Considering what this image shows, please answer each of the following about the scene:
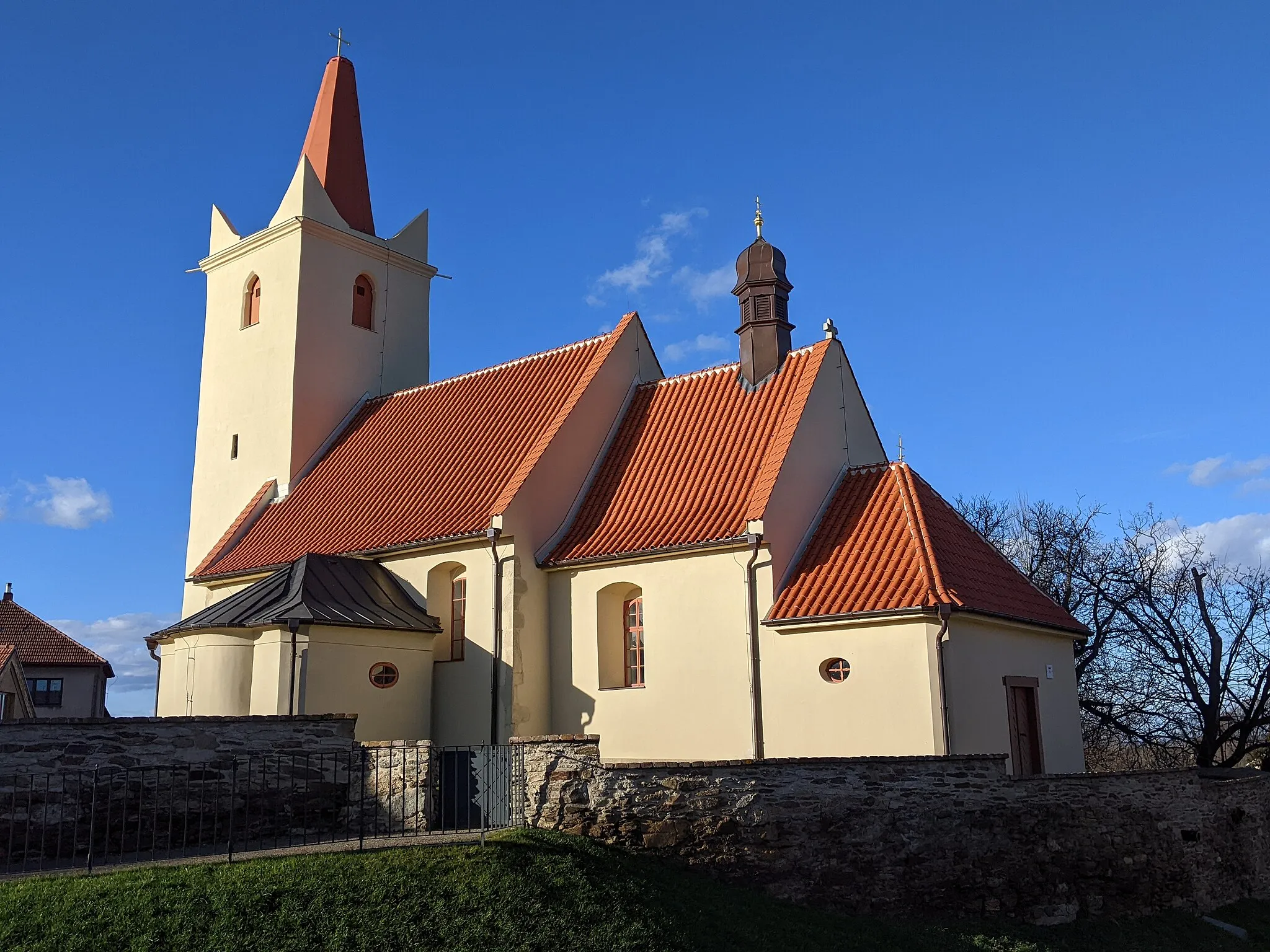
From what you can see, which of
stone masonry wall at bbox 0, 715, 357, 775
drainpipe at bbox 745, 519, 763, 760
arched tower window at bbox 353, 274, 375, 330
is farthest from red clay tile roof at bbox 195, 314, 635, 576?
stone masonry wall at bbox 0, 715, 357, 775

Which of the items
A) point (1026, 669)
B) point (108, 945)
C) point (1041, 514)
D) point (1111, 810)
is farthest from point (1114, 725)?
point (108, 945)

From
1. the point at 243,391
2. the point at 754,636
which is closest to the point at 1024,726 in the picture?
the point at 754,636

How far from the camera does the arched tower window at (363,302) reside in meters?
27.7

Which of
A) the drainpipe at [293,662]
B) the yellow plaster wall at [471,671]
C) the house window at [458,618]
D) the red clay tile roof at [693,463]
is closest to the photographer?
the drainpipe at [293,662]

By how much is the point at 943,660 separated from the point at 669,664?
449 cm

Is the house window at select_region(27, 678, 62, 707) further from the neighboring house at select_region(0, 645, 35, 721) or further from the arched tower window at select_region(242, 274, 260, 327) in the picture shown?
the arched tower window at select_region(242, 274, 260, 327)

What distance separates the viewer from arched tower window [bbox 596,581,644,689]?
19.4m

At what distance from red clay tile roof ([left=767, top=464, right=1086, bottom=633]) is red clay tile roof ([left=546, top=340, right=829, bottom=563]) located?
1.47 m

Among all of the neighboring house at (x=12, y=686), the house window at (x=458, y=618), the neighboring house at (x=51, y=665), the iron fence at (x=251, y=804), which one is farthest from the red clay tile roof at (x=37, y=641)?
the iron fence at (x=251, y=804)

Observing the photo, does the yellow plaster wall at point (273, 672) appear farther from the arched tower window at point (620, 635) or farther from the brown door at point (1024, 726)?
the brown door at point (1024, 726)

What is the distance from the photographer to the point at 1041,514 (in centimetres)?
3131

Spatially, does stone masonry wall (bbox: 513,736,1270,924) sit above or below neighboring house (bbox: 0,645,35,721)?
below

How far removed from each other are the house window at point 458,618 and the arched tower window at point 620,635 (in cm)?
242

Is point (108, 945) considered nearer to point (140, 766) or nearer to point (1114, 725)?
point (140, 766)
